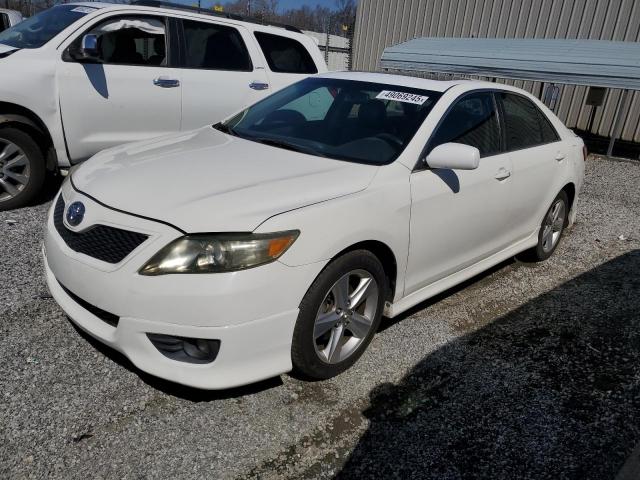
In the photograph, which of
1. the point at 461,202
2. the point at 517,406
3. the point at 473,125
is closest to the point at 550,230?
the point at 473,125

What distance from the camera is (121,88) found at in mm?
5066

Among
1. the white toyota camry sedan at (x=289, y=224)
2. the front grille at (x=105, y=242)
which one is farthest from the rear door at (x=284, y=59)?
the front grille at (x=105, y=242)

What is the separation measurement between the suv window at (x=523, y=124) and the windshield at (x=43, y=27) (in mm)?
3902

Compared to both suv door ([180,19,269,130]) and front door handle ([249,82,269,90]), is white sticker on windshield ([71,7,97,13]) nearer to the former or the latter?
suv door ([180,19,269,130])

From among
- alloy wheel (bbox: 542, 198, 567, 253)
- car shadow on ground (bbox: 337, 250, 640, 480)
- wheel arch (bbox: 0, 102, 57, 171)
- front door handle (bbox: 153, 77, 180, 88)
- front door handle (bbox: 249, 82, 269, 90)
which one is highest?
front door handle (bbox: 153, 77, 180, 88)

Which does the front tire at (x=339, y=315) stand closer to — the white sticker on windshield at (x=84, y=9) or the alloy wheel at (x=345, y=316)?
the alloy wheel at (x=345, y=316)

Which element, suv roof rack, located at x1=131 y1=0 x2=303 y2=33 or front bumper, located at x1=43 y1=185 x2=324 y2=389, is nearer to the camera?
front bumper, located at x1=43 y1=185 x2=324 y2=389

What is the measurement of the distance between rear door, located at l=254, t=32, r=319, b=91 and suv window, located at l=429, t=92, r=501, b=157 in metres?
2.92

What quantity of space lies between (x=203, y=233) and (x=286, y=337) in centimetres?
62

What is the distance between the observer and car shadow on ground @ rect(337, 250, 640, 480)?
2406 mm

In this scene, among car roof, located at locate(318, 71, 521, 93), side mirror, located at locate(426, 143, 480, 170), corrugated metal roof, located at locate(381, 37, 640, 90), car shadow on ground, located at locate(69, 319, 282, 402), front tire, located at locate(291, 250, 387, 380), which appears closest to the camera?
front tire, located at locate(291, 250, 387, 380)

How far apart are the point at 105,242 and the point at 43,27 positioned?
366 centimetres

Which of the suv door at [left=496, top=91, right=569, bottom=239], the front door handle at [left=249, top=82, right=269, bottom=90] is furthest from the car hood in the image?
the front door handle at [left=249, top=82, right=269, bottom=90]

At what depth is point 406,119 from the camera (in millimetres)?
3299
